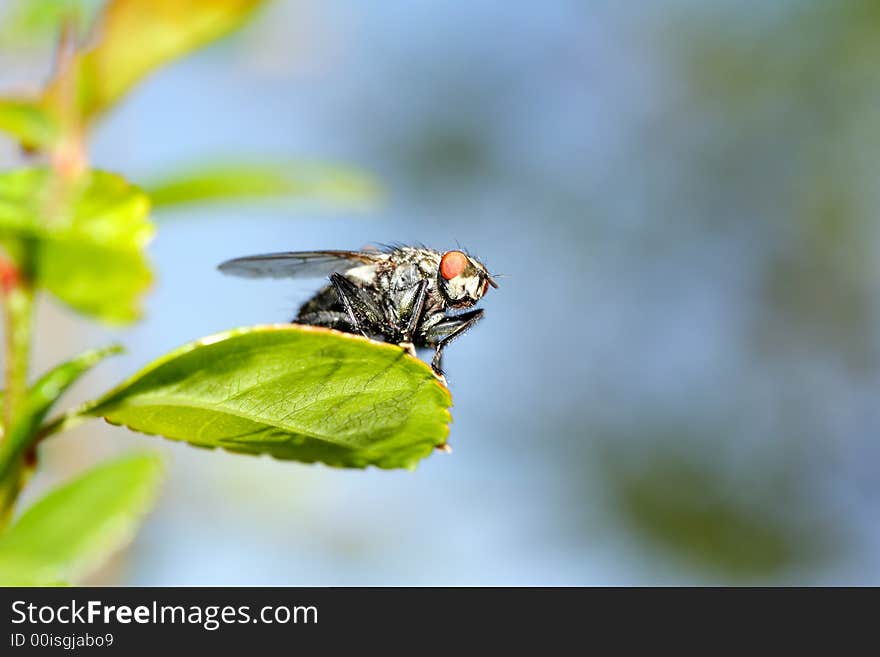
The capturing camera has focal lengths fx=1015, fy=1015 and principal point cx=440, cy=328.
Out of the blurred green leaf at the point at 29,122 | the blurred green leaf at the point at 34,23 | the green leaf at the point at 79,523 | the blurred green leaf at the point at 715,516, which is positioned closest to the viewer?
the green leaf at the point at 79,523

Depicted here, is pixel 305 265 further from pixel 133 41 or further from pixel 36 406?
pixel 36 406

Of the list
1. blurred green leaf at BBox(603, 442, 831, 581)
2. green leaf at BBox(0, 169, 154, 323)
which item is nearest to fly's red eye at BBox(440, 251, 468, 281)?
green leaf at BBox(0, 169, 154, 323)

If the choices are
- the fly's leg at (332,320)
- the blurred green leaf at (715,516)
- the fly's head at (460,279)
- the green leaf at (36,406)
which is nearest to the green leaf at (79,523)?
the green leaf at (36,406)

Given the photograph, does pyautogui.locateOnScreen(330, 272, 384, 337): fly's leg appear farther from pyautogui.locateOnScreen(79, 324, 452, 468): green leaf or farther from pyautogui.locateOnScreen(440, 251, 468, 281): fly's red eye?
pyautogui.locateOnScreen(79, 324, 452, 468): green leaf

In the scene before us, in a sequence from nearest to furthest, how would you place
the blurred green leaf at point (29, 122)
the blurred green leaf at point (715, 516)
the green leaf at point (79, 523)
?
the green leaf at point (79, 523) → the blurred green leaf at point (29, 122) → the blurred green leaf at point (715, 516)

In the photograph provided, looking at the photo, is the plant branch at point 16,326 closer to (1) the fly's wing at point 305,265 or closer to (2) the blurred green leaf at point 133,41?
(2) the blurred green leaf at point 133,41

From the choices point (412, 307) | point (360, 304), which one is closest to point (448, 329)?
point (412, 307)
